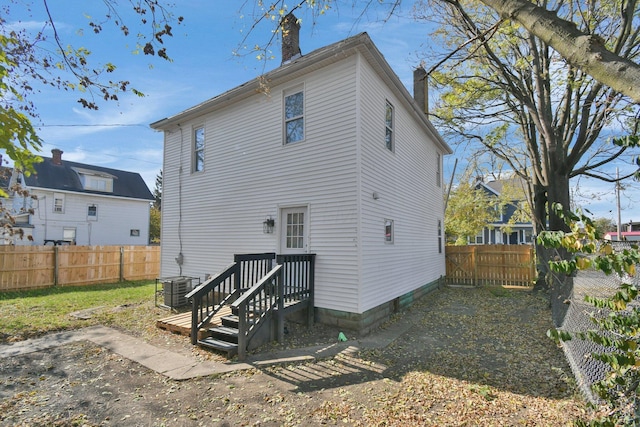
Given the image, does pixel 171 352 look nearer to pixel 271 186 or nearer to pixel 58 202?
pixel 271 186

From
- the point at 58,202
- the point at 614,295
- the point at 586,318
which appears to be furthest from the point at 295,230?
the point at 58,202

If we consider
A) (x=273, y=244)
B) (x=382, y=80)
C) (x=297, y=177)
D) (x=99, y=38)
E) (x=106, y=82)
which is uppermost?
(x=382, y=80)

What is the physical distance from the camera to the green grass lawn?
7293 millimetres

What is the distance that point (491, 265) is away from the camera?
13719 millimetres

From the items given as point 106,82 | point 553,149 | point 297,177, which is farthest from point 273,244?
point 553,149

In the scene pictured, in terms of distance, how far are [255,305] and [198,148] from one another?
20.9 feet

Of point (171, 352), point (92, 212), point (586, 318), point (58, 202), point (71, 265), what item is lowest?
point (171, 352)

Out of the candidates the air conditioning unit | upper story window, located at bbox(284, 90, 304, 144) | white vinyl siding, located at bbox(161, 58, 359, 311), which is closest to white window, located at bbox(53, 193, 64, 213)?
white vinyl siding, located at bbox(161, 58, 359, 311)

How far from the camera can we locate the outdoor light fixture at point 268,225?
8133 millimetres

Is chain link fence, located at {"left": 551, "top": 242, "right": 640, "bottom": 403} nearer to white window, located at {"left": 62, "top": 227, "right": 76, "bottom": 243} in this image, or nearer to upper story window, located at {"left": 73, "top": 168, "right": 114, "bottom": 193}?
white window, located at {"left": 62, "top": 227, "right": 76, "bottom": 243}

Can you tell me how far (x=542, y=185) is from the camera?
11.9 m

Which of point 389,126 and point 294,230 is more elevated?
point 389,126

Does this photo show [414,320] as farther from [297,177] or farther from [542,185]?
[542,185]

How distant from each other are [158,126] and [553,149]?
12997 mm
